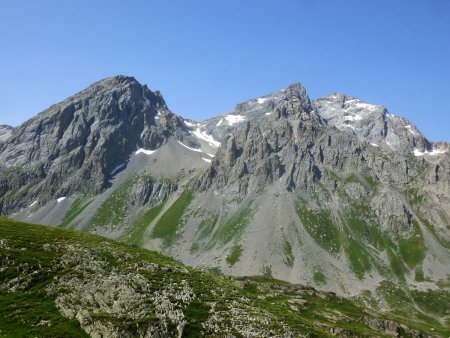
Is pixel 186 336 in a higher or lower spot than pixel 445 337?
higher

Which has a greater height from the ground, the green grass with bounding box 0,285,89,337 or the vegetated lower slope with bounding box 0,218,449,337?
the vegetated lower slope with bounding box 0,218,449,337

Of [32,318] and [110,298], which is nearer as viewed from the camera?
[32,318]

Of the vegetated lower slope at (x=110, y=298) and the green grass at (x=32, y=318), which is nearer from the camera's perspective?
the green grass at (x=32, y=318)

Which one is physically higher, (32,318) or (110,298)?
(110,298)

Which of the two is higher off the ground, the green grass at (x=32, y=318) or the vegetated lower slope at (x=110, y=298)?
the vegetated lower slope at (x=110, y=298)

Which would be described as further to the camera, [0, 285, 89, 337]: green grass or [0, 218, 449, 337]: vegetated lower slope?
[0, 218, 449, 337]: vegetated lower slope

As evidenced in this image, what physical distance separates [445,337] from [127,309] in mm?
157250

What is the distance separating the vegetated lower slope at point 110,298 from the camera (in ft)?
174

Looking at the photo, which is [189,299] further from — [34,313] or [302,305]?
[302,305]

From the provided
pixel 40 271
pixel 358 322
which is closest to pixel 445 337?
pixel 358 322

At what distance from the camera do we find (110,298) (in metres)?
59.6

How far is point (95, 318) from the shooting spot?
177 ft

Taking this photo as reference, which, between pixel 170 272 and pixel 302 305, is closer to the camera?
pixel 170 272

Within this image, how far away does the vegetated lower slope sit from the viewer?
53.1 meters
